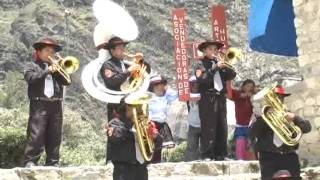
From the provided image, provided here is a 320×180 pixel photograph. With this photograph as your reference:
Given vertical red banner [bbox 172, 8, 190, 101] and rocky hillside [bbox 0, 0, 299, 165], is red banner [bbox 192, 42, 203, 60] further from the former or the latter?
rocky hillside [bbox 0, 0, 299, 165]

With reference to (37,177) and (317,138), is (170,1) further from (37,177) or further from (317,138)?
(37,177)

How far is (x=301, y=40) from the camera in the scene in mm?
9320

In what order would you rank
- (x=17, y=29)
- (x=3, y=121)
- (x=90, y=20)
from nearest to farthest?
1. (x=3, y=121)
2. (x=17, y=29)
3. (x=90, y=20)

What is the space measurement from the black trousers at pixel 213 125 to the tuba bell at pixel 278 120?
5.45ft

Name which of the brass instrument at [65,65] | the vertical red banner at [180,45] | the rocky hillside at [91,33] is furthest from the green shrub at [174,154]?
the rocky hillside at [91,33]

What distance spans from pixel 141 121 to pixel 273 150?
135cm

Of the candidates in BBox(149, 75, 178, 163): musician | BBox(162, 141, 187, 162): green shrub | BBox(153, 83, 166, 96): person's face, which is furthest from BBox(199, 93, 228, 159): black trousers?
BBox(162, 141, 187, 162): green shrub

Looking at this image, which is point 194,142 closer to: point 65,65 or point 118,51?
point 65,65

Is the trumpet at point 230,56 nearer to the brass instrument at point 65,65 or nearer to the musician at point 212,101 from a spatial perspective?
the musician at point 212,101

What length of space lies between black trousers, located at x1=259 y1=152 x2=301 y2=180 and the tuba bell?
6.4 inches

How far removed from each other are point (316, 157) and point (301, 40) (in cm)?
163

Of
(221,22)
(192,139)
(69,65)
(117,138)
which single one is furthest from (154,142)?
(221,22)

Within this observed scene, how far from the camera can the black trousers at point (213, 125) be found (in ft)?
26.0

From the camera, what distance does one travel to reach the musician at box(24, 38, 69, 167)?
7047 mm
